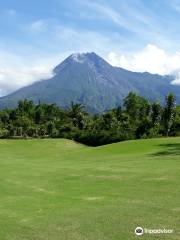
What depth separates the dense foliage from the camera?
85.5 metres

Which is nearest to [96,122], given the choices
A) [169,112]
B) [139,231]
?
[169,112]

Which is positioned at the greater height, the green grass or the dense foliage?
the dense foliage

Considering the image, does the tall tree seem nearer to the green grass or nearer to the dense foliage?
the dense foliage

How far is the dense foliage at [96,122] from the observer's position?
281 ft

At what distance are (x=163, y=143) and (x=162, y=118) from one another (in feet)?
139

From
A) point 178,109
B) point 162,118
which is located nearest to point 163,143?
point 162,118

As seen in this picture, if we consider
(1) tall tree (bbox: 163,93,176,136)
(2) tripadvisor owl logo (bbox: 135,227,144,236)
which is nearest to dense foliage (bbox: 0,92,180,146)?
(1) tall tree (bbox: 163,93,176,136)

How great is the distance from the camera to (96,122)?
349ft

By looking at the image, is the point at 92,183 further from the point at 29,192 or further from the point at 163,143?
the point at 163,143

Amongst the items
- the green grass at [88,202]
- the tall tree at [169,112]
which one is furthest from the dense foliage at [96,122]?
the green grass at [88,202]
